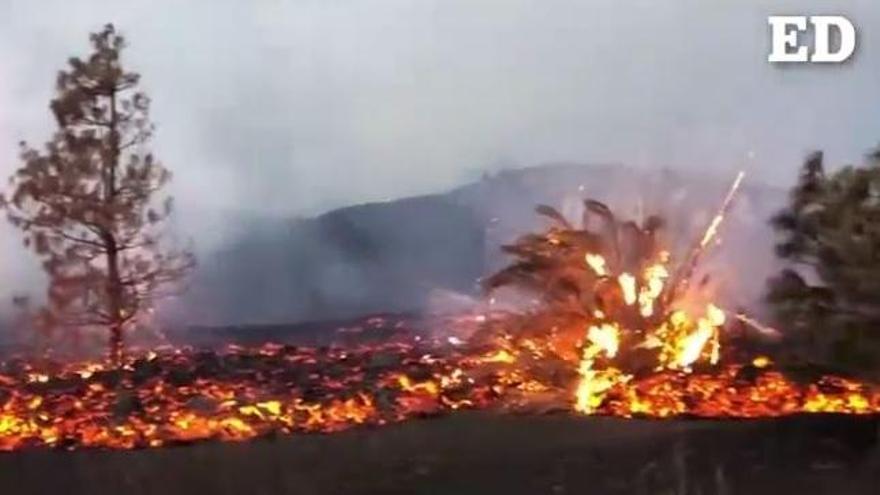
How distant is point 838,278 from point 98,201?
1.42 m

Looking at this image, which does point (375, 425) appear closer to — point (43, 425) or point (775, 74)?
point (43, 425)

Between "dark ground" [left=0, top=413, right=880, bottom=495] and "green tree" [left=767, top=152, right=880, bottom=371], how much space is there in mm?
166

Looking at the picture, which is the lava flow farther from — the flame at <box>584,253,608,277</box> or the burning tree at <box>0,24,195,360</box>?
the burning tree at <box>0,24,195,360</box>

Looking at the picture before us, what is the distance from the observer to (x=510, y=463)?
2680 millimetres

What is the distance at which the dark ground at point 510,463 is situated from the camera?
2641mm

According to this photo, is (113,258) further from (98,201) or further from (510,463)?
(510,463)

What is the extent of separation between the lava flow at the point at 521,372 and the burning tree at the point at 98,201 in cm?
14

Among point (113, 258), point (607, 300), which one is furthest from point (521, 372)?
point (113, 258)

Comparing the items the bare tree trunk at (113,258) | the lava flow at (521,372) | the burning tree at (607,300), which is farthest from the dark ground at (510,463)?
the bare tree trunk at (113,258)

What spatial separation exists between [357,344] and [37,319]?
63 centimetres

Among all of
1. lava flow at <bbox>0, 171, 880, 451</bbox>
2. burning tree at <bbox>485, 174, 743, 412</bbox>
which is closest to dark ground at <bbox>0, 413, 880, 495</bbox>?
lava flow at <bbox>0, 171, 880, 451</bbox>

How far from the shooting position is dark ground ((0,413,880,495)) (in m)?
2.64

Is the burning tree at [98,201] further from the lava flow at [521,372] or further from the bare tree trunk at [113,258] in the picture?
the lava flow at [521,372]

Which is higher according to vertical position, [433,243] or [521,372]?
[433,243]
